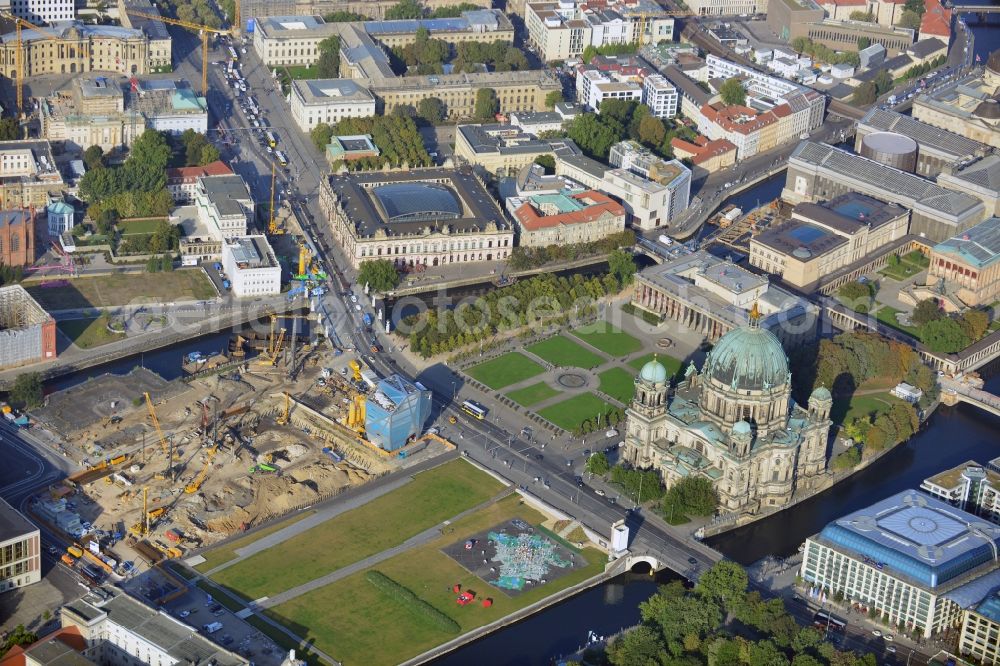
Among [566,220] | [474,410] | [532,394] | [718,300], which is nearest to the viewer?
[474,410]

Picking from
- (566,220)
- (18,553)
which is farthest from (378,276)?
(18,553)

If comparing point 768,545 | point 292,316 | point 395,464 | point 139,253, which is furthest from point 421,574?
point 139,253

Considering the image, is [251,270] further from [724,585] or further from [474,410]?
[724,585]

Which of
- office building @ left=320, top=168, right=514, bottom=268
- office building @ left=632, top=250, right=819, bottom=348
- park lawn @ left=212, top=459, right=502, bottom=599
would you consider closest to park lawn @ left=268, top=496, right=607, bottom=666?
park lawn @ left=212, top=459, right=502, bottom=599

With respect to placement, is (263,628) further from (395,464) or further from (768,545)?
(768,545)

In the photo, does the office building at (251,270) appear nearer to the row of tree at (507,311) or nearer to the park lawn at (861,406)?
the row of tree at (507,311)

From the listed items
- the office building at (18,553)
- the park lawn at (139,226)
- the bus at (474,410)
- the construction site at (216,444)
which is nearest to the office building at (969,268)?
the bus at (474,410)

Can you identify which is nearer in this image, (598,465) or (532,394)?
(598,465)
